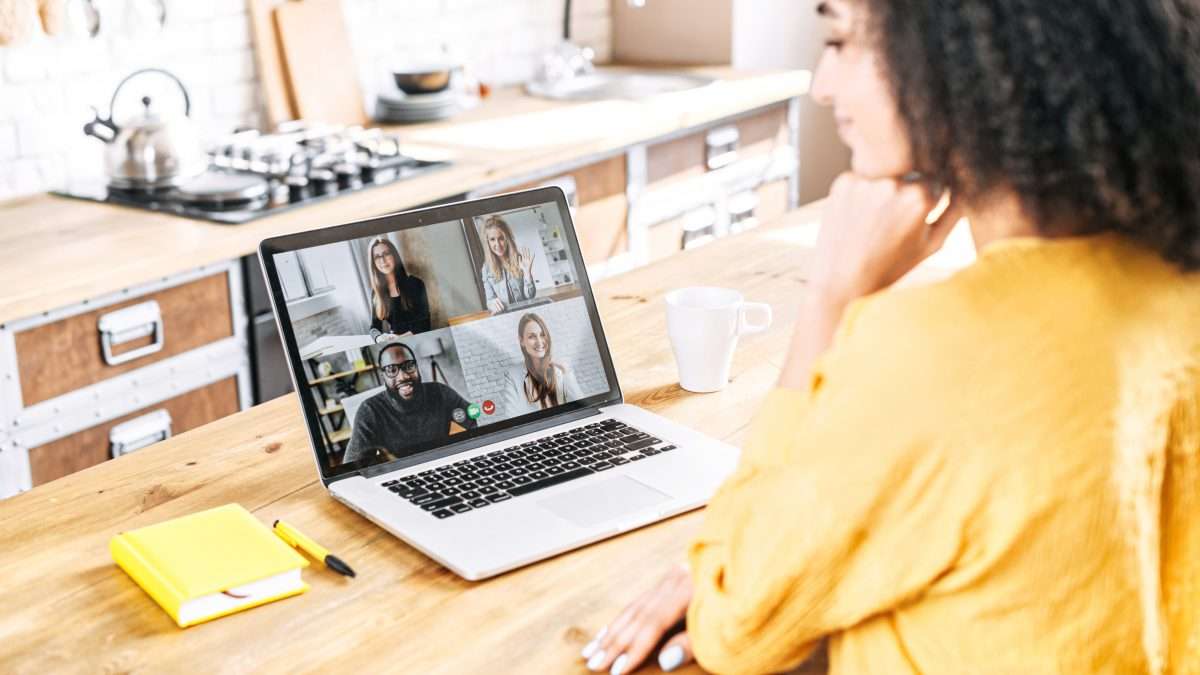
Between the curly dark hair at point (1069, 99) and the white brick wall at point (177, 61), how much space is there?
2.36m

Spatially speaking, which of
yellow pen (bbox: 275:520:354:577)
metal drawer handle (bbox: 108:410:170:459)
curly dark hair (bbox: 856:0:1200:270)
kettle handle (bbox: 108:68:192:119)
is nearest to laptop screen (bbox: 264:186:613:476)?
yellow pen (bbox: 275:520:354:577)

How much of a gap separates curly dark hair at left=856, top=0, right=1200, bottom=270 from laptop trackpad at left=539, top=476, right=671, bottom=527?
19.8 inches

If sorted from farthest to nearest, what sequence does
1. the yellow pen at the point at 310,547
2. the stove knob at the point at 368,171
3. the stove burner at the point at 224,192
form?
1. the stove knob at the point at 368,171
2. the stove burner at the point at 224,192
3. the yellow pen at the point at 310,547

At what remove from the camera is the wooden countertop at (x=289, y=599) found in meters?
0.98

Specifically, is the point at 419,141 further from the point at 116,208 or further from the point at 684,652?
the point at 684,652

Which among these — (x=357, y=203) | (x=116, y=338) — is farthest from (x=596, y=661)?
(x=357, y=203)

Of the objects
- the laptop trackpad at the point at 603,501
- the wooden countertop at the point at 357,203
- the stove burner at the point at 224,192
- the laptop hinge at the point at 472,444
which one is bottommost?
the wooden countertop at the point at 357,203

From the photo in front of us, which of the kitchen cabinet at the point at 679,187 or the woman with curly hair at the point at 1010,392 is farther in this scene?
the kitchen cabinet at the point at 679,187

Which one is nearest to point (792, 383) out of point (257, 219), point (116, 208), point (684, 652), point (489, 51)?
point (684, 652)

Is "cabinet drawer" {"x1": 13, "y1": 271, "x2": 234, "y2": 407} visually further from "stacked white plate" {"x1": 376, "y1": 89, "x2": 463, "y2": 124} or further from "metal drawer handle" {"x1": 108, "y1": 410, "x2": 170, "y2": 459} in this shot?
"stacked white plate" {"x1": 376, "y1": 89, "x2": 463, "y2": 124}

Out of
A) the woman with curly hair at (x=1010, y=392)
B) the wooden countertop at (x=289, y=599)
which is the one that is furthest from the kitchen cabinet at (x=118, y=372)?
the woman with curly hair at (x=1010, y=392)

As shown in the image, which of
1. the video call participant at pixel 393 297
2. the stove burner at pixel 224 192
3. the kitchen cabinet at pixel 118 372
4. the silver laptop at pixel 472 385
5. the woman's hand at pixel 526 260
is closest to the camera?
the silver laptop at pixel 472 385

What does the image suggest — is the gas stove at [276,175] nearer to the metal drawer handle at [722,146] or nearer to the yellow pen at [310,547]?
the metal drawer handle at [722,146]

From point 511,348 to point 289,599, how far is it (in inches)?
16.1
